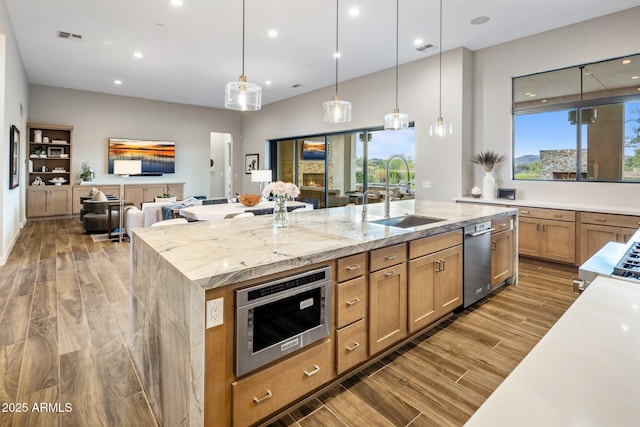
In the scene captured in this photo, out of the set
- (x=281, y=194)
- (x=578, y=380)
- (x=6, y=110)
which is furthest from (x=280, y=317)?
(x=6, y=110)

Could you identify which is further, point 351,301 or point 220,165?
point 220,165

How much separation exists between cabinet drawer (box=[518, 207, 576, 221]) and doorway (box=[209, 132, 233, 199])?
9.67m

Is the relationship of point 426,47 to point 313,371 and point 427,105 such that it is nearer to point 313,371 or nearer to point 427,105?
point 427,105

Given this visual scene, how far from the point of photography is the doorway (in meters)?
12.5

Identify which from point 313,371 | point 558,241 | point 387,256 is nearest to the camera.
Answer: point 313,371

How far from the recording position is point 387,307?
91.7 inches

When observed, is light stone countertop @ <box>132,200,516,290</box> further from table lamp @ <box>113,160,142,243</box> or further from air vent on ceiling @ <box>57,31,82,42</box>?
air vent on ceiling @ <box>57,31,82,42</box>

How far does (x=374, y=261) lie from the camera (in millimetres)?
2193

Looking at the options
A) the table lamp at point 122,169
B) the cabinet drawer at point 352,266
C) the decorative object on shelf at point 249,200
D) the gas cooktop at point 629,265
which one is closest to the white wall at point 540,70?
the decorative object on shelf at point 249,200

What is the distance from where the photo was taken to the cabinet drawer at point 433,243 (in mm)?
2502

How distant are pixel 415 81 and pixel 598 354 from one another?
6405 mm

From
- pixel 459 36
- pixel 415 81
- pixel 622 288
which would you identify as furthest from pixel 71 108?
pixel 622 288

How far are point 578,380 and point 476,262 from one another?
2761mm

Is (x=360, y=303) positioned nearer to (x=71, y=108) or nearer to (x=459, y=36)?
(x=459, y=36)
